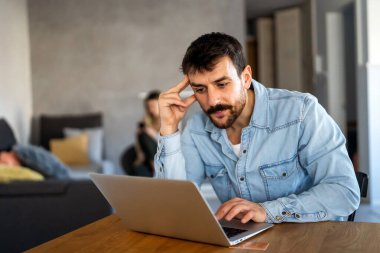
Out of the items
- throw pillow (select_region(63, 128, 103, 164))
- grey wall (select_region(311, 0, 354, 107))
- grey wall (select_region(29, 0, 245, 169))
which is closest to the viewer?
throw pillow (select_region(63, 128, 103, 164))

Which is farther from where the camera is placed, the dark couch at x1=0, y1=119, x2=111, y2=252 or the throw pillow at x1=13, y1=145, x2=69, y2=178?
the throw pillow at x1=13, y1=145, x2=69, y2=178

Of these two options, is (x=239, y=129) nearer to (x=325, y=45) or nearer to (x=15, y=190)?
(x=15, y=190)

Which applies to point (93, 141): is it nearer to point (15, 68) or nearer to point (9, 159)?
point (15, 68)

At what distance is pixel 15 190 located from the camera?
2713 millimetres

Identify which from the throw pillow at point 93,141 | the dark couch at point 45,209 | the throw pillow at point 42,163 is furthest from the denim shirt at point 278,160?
the throw pillow at point 93,141

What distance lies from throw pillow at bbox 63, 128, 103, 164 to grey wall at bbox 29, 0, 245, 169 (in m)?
0.44

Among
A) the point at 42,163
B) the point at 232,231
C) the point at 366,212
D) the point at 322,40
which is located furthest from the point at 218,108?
the point at 322,40

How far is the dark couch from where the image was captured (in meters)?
2.70

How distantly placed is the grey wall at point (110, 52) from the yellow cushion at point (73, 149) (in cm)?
66

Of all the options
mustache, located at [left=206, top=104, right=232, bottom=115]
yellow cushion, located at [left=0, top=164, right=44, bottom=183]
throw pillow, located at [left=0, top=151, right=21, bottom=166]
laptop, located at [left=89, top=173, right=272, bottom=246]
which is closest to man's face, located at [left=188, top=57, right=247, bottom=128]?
mustache, located at [left=206, top=104, right=232, bottom=115]

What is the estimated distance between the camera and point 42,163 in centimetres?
316

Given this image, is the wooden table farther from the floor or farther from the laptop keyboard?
the floor

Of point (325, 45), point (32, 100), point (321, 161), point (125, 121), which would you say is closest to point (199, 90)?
point (321, 161)

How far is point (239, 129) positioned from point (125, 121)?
4833 millimetres
